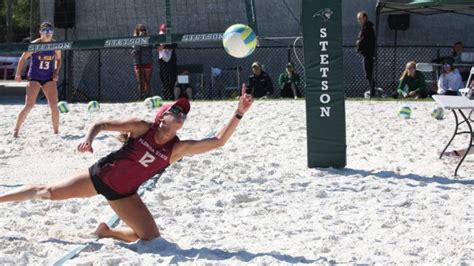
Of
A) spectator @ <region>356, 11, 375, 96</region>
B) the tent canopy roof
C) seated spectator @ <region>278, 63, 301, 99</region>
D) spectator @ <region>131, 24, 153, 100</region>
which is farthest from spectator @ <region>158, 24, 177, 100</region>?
the tent canopy roof

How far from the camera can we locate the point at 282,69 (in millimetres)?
18172

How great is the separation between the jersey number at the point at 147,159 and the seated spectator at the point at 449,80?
34.7 feet

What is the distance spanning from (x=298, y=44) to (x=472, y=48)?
151 inches

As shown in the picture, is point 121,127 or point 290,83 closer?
point 121,127

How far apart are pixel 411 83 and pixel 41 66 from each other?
304 inches

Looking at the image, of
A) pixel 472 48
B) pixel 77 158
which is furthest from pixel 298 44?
pixel 77 158

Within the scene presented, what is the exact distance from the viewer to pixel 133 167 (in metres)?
5.21

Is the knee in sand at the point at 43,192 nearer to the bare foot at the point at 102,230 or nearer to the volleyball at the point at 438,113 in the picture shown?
the bare foot at the point at 102,230

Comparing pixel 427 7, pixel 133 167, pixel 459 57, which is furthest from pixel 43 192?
pixel 459 57

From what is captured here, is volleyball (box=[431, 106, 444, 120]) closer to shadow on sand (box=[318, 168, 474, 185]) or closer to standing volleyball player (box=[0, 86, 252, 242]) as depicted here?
shadow on sand (box=[318, 168, 474, 185])

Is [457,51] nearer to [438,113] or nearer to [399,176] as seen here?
[438,113]

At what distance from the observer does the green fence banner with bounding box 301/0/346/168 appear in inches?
312

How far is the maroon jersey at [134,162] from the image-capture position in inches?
205

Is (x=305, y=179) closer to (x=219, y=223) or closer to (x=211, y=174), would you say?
(x=211, y=174)
